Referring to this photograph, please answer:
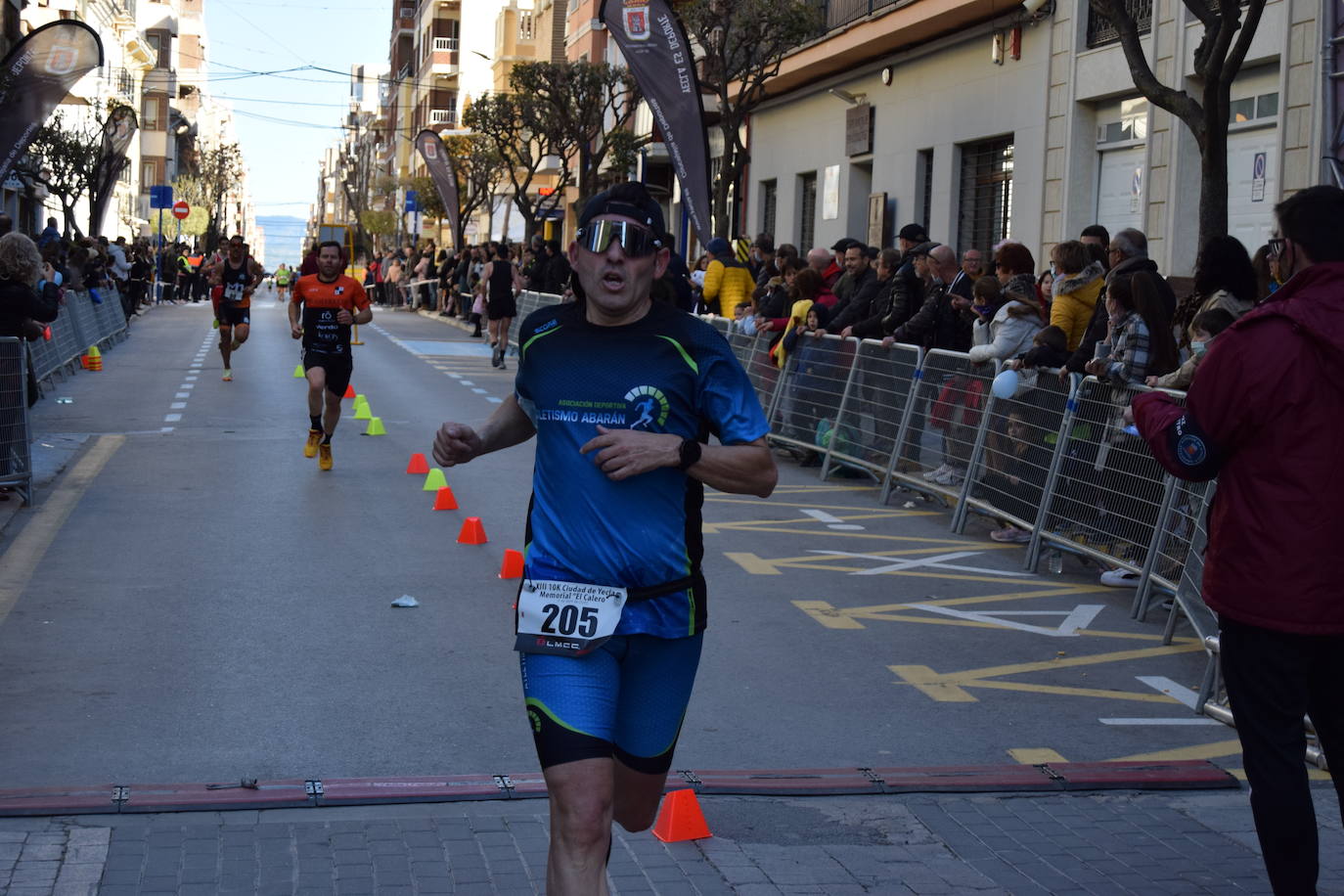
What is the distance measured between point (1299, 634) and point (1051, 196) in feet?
63.5

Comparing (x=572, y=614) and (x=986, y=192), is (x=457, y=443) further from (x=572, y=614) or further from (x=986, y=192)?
(x=986, y=192)

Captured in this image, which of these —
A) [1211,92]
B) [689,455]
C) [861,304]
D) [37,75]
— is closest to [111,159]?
[37,75]

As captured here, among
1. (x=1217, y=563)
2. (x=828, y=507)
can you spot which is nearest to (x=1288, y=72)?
(x=828, y=507)

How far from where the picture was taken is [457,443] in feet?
13.9

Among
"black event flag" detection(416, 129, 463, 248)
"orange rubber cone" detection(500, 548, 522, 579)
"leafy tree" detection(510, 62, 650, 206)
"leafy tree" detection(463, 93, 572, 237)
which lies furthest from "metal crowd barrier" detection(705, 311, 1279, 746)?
"black event flag" detection(416, 129, 463, 248)

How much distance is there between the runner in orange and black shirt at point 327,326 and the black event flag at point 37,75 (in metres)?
7.02

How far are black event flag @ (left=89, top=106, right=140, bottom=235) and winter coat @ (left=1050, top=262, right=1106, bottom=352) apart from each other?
32.6 m

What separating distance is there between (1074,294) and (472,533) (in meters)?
4.19

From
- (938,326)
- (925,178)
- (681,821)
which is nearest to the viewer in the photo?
(681,821)

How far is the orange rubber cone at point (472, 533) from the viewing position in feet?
35.0

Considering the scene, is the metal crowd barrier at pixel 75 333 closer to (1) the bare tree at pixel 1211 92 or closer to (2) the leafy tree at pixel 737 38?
(2) the leafy tree at pixel 737 38

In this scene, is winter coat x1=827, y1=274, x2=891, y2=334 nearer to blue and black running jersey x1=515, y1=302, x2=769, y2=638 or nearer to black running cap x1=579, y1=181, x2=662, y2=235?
black running cap x1=579, y1=181, x2=662, y2=235

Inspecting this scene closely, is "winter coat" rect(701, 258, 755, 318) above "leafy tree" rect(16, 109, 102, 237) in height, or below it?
below

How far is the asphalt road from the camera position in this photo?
6.25m
